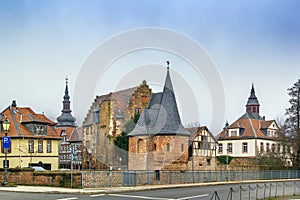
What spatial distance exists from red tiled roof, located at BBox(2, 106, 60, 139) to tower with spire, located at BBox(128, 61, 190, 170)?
1029 centimetres

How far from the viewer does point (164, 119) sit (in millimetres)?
47844

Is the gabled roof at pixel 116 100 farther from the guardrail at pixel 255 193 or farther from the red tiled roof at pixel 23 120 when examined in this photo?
the guardrail at pixel 255 193

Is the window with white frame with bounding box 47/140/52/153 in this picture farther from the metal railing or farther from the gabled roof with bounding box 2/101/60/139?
the metal railing

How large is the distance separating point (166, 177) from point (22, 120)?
23340mm

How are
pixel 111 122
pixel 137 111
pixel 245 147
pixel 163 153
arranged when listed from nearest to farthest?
pixel 163 153 → pixel 137 111 → pixel 111 122 → pixel 245 147

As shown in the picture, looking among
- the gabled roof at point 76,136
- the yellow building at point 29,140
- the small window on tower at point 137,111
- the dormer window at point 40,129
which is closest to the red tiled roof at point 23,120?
the yellow building at point 29,140

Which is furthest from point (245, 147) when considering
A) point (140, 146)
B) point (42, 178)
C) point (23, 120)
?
point (42, 178)

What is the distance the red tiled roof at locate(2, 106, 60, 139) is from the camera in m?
49.2

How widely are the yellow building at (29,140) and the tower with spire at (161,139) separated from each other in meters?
9.69

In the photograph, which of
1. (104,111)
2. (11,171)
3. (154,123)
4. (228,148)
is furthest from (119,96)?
(11,171)

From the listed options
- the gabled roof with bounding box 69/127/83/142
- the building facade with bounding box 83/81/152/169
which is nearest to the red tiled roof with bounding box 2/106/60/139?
the building facade with bounding box 83/81/152/169

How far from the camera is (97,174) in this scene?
27281 mm

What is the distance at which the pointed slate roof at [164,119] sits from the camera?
47125 mm

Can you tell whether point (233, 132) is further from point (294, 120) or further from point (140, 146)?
point (140, 146)
